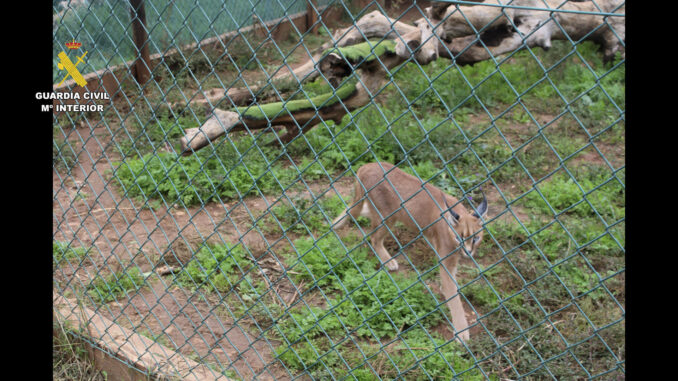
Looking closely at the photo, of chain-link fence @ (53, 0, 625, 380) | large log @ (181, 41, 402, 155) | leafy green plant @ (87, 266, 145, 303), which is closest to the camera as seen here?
chain-link fence @ (53, 0, 625, 380)

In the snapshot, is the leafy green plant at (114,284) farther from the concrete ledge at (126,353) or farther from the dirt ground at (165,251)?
the concrete ledge at (126,353)

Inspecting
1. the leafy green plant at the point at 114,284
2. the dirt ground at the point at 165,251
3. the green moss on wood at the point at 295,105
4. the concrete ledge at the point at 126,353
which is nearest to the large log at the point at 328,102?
the green moss on wood at the point at 295,105

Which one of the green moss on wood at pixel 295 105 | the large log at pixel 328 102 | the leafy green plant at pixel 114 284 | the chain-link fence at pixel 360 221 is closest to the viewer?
the chain-link fence at pixel 360 221

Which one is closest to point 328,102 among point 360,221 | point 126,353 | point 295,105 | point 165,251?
point 295,105

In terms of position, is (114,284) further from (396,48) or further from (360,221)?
(396,48)

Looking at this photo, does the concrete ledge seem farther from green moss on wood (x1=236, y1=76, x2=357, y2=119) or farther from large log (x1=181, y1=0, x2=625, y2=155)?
green moss on wood (x1=236, y1=76, x2=357, y2=119)

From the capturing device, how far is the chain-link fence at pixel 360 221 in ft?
9.66

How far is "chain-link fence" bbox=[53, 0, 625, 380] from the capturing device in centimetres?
295

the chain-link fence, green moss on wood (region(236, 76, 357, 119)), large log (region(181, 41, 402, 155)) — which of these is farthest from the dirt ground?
green moss on wood (region(236, 76, 357, 119))

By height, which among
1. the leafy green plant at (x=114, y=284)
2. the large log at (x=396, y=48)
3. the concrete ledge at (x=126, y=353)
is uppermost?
the large log at (x=396, y=48)

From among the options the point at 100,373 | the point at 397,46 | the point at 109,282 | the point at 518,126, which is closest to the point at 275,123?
the point at 397,46

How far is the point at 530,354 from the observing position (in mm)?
3410

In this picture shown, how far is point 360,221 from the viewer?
5266 mm
